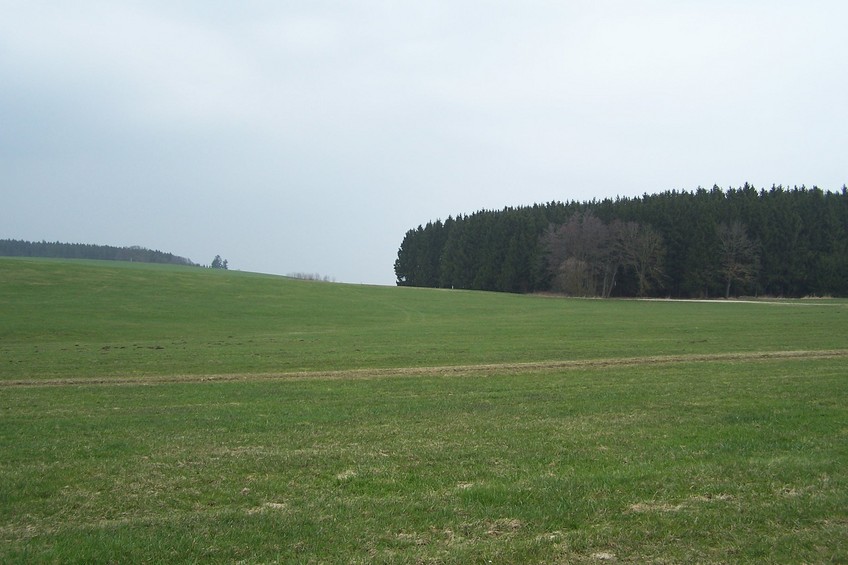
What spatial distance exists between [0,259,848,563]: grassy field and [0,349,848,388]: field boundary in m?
0.17

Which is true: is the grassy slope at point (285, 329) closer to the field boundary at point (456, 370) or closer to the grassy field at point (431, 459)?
the grassy field at point (431, 459)

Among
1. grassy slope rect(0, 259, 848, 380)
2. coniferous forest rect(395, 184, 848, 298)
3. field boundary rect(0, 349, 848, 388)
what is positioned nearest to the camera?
field boundary rect(0, 349, 848, 388)

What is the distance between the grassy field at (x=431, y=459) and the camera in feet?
22.4

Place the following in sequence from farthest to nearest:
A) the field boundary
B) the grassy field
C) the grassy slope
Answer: the grassy slope, the field boundary, the grassy field

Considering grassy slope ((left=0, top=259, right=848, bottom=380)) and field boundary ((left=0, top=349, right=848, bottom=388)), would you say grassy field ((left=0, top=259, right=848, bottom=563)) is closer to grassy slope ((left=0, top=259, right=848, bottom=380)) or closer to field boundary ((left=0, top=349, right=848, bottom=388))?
field boundary ((left=0, top=349, right=848, bottom=388))

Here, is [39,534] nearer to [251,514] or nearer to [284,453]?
[251,514]

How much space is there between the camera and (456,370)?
2373 cm

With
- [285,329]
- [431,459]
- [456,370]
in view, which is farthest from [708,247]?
[431,459]

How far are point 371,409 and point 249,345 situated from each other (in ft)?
75.2

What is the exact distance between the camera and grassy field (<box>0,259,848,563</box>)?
269 inches

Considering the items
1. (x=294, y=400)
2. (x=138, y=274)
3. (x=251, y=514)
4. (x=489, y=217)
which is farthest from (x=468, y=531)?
(x=489, y=217)

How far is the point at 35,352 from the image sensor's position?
32.7 meters

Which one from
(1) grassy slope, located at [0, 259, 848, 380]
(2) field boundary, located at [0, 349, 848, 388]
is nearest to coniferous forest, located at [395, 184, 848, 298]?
(1) grassy slope, located at [0, 259, 848, 380]

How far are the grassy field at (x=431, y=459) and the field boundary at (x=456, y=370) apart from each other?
17cm
